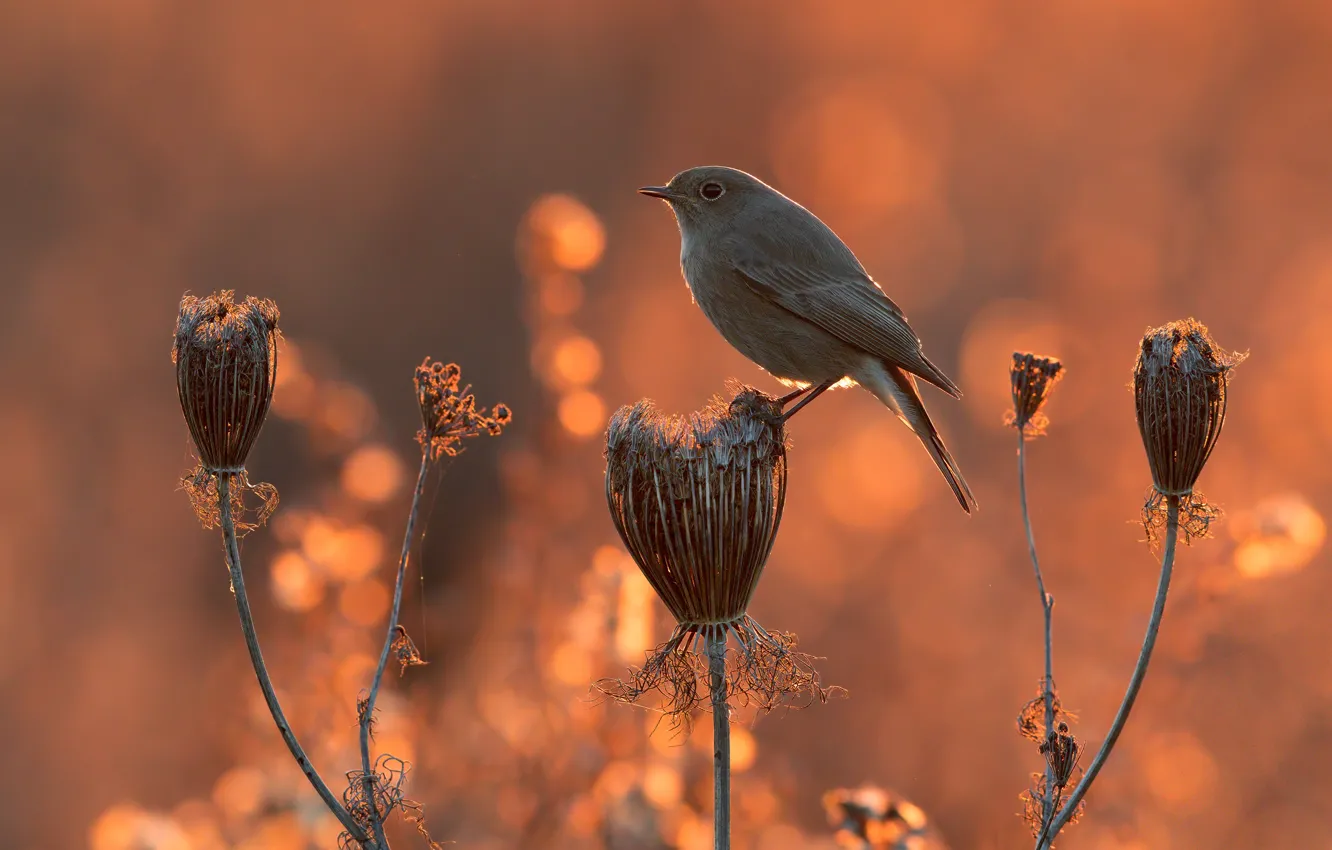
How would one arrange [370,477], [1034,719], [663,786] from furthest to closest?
[370,477]
[663,786]
[1034,719]

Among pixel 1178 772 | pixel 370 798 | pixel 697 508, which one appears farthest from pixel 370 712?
pixel 1178 772

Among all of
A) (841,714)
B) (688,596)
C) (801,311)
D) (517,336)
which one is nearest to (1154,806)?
(841,714)

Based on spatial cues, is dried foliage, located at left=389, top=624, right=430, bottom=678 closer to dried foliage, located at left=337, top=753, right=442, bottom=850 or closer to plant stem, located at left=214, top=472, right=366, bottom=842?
dried foliage, located at left=337, top=753, right=442, bottom=850

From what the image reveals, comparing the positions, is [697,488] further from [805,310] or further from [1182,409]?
[805,310]

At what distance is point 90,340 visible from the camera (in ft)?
28.2

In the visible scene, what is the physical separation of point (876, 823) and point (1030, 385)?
3.87ft

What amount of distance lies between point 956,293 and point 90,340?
248 inches

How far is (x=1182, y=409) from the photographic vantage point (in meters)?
2.65

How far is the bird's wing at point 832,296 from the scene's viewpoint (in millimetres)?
4594

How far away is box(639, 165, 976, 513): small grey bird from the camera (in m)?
4.65

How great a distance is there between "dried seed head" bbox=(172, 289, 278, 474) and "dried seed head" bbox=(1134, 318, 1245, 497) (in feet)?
6.36

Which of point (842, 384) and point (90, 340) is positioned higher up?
point (90, 340)

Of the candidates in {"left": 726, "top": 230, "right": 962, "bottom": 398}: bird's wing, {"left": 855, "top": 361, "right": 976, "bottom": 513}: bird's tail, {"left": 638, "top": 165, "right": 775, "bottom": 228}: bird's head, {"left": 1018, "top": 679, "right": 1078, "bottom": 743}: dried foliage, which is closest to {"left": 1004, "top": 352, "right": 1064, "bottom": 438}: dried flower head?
{"left": 1018, "top": 679, "right": 1078, "bottom": 743}: dried foliage

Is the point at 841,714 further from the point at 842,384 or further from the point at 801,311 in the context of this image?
the point at 801,311
